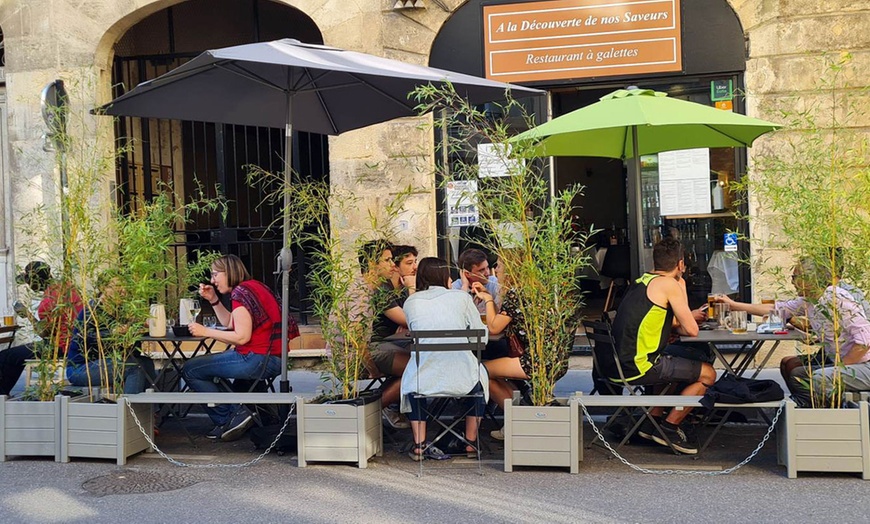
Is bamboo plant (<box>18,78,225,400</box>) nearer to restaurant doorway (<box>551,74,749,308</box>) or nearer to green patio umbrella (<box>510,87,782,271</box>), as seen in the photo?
green patio umbrella (<box>510,87,782,271</box>)

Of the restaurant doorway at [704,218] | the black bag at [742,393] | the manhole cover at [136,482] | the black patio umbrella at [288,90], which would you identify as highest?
the black patio umbrella at [288,90]

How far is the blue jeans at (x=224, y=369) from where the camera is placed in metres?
6.41

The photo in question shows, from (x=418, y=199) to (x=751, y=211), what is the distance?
3317mm

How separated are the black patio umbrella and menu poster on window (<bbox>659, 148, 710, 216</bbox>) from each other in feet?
11.8

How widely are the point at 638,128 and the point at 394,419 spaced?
286 cm

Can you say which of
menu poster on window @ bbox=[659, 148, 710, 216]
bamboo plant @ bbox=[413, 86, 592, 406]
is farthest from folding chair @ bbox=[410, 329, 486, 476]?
menu poster on window @ bbox=[659, 148, 710, 216]

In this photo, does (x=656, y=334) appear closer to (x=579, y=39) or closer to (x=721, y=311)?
(x=721, y=311)

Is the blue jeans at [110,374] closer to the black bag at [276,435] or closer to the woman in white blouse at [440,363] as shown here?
the black bag at [276,435]

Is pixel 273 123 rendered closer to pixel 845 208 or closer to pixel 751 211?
pixel 845 208

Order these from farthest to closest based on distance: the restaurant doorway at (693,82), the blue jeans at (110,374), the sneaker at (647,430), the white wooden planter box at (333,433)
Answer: the restaurant doorway at (693,82)
the blue jeans at (110,374)
the sneaker at (647,430)
the white wooden planter box at (333,433)

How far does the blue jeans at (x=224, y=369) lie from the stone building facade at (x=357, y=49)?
300 cm

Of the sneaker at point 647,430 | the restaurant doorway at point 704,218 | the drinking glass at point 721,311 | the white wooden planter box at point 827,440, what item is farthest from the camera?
the restaurant doorway at point 704,218

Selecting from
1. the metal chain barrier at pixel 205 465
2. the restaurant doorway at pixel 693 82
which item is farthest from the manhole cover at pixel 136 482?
the restaurant doorway at pixel 693 82

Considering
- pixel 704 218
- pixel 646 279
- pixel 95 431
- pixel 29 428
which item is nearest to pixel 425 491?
pixel 646 279
